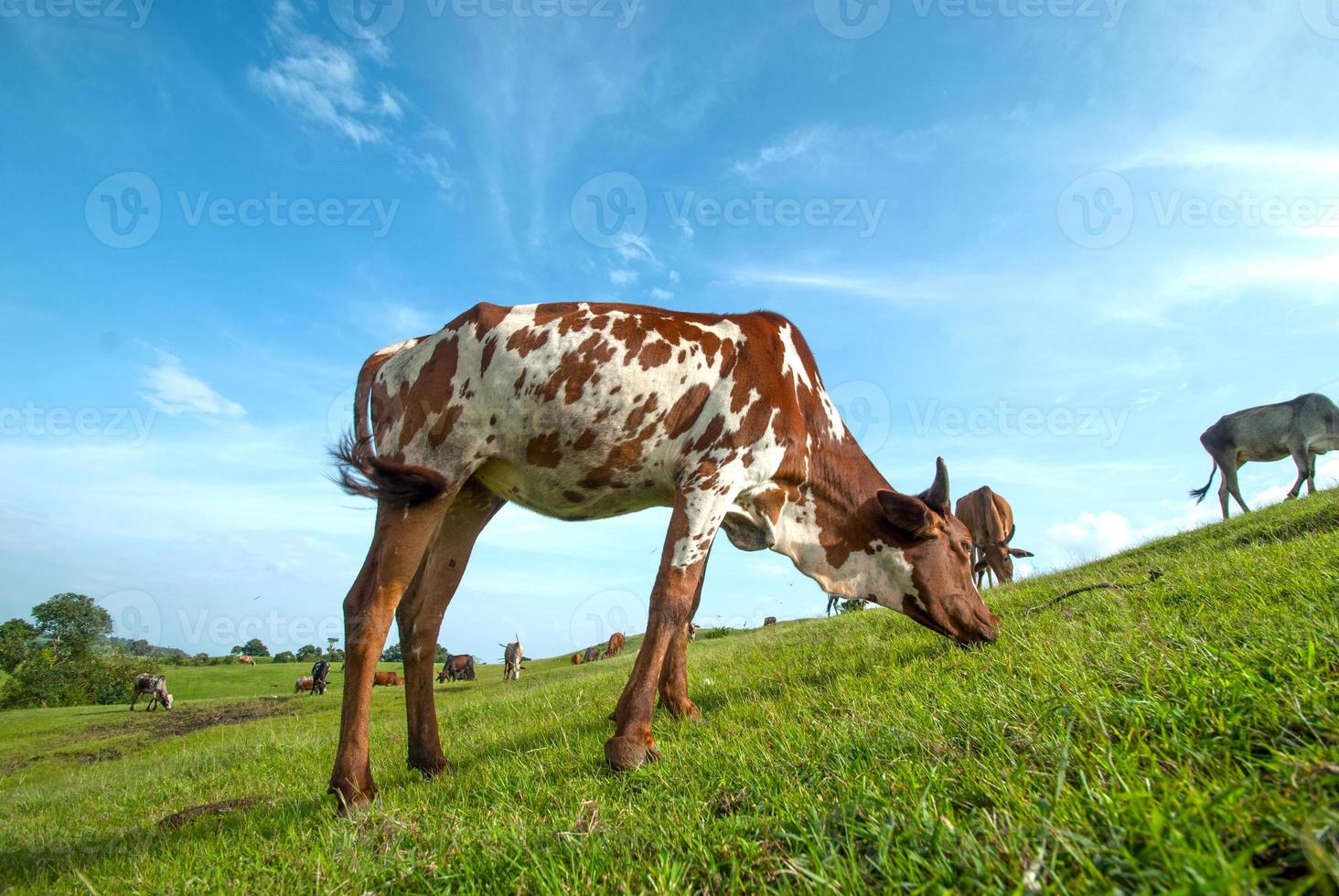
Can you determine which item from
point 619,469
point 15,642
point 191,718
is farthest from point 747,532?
point 15,642

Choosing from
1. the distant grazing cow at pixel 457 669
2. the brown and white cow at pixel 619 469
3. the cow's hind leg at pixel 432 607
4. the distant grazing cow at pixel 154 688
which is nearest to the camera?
the brown and white cow at pixel 619 469

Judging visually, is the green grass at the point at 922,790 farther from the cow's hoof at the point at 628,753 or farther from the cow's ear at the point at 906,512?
the cow's ear at the point at 906,512

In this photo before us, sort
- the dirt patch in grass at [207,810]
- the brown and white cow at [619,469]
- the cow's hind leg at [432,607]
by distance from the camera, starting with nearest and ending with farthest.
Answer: the brown and white cow at [619,469] < the dirt patch in grass at [207,810] < the cow's hind leg at [432,607]

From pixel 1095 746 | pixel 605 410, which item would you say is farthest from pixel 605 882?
pixel 605 410

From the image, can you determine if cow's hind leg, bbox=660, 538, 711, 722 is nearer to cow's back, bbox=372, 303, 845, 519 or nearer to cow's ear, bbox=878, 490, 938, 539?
cow's back, bbox=372, 303, 845, 519

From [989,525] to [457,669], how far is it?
25.1 meters

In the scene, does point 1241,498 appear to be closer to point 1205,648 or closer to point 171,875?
point 1205,648

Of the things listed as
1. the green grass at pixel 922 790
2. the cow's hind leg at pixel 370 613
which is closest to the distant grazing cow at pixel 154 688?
the green grass at pixel 922 790

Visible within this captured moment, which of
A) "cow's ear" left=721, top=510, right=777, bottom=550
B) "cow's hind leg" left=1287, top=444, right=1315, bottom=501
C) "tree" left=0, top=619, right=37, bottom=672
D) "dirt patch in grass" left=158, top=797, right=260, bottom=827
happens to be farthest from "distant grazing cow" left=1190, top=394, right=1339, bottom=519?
"tree" left=0, top=619, right=37, bottom=672

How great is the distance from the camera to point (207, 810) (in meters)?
5.33

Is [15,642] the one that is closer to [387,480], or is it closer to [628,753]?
[387,480]

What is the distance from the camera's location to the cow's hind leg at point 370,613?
4.48 m

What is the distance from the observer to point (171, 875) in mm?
3307

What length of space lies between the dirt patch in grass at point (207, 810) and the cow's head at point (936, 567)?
5.41 meters
